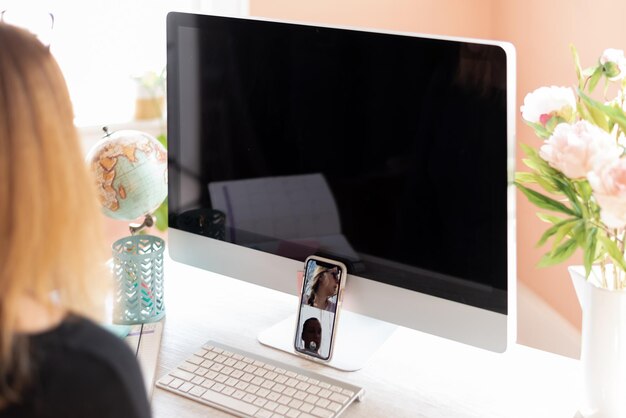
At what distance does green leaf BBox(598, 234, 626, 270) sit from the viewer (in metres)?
1.06

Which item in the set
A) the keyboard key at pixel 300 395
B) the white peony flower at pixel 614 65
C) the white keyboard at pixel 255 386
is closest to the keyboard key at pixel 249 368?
the white keyboard at pixel 255 386

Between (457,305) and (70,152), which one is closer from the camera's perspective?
(70,152)

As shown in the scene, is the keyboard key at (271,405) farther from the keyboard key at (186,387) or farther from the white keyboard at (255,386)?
the keyboard key at (186,387)

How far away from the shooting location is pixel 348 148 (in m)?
1.25

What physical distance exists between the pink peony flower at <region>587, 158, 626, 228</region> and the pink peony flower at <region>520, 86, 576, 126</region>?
0.15m

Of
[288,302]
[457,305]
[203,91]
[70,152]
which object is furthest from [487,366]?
[70,152]

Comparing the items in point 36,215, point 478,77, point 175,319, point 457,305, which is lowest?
point 175,319

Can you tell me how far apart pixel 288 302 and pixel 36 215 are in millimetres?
818

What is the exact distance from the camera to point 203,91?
56.5 inches

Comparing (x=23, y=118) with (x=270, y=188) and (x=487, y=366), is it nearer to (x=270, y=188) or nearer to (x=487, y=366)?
(x=270, y=188)

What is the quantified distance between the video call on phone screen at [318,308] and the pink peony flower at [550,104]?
1.27 feet

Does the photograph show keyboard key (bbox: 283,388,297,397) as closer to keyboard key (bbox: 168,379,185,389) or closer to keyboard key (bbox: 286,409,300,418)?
keyboard key (bbox: 286,409,300,418)

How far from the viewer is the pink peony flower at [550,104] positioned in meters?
1.13

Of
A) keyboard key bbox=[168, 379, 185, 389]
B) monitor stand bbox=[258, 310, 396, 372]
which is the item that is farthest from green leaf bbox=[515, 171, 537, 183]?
keyboard key bbox=[168, 379, 185, 389]
